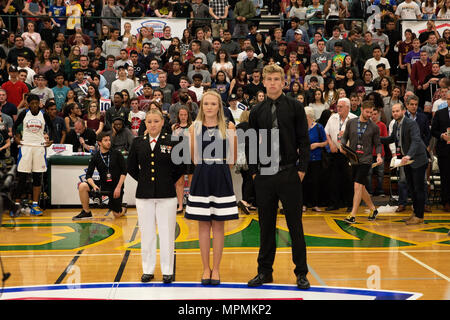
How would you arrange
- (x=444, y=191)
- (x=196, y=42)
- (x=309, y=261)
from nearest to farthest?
1. (x=309, y=261)
2. (x=444, y=191)
3. (x=196, y=42)

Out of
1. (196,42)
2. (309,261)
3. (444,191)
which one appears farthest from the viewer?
(196,42)

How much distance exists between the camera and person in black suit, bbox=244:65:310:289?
20.2 ft

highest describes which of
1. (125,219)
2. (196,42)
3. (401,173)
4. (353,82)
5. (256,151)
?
(196,42)

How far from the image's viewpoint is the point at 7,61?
15.4 metres

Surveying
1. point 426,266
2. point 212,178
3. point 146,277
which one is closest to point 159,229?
point 146,277

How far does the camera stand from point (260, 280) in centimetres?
634

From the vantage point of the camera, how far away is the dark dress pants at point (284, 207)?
6.16 metres

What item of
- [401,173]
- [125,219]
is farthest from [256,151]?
[401,173]

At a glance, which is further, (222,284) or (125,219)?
(125,219)

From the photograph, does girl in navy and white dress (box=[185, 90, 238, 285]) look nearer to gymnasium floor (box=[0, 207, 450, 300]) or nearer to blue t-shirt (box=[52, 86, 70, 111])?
gymnasium floor (box=[0, 207, 450, 300])

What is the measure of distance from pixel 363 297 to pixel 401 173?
6.14 m

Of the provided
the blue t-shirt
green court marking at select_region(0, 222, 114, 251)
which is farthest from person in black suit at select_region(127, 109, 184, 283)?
the blue t-shirt

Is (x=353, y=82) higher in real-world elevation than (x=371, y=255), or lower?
higher

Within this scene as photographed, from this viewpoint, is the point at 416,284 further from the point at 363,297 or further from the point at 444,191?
the point at 444,191
